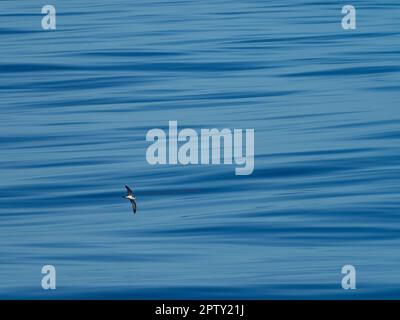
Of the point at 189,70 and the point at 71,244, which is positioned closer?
the point at 71,244

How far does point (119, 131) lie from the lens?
6.81 meters

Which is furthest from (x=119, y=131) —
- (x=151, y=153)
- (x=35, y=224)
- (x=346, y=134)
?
(x=346, y=134)

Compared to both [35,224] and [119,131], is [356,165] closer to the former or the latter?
[119,131]

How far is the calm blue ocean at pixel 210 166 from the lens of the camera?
648cm

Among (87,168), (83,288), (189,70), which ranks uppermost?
(189,70)

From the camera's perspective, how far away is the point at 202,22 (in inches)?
274

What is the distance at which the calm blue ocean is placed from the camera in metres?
6.48

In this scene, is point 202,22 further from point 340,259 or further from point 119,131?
point 340,259

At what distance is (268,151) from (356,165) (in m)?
0.54

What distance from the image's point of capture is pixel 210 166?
6.76 metres

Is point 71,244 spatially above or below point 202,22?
below

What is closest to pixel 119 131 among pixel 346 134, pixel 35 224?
pixel 35 224

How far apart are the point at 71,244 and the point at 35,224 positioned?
0.85 feet

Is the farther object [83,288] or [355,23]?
[355,23]
